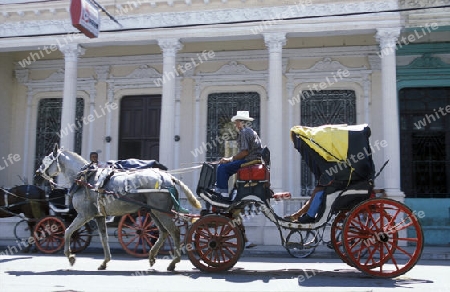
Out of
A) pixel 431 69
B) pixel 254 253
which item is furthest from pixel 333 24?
pixel 254 253

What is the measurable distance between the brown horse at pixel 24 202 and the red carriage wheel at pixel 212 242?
20.2ft

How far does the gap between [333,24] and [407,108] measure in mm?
3812

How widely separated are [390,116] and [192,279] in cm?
773

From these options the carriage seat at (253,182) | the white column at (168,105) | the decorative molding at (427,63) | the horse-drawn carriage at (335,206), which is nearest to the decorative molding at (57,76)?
the white column at (168,105)

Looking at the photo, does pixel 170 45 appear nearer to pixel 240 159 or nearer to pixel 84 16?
pixel 84 16

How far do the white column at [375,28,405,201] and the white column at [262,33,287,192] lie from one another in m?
2.68

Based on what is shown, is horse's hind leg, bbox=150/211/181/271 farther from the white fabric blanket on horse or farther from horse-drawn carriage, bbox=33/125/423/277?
the white fabric blanket on horse

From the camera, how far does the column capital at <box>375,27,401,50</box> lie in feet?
40.7

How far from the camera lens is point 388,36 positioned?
491 inches

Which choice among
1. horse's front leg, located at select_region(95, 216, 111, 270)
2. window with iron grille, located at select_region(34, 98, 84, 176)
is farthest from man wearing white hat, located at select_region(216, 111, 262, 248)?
window with iron grille, located at select_region(34, 98, 84, 176)

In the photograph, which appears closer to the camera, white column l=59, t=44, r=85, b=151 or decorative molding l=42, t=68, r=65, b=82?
white column l=59, t=44, r=85, b=151

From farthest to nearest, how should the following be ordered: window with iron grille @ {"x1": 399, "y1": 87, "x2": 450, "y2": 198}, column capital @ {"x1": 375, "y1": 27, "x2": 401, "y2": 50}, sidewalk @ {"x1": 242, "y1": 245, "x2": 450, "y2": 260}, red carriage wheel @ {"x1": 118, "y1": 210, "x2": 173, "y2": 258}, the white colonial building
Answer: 1. window with iron grille @ {"x1": 399, "y1": 87, "x2": 450, "y2": 198}
2. the white colonial building
3. column capital @ {"x1": 375, "y1": 27, "x2": 401, "y2": 50}
4. sidewalk @ {"x1": 242, "y1": 245, "x2": 450, "y2": 260}
5. red carriage wheel @ {"x1": 118, "y1": 210, "x2": 173, "y2": 258}

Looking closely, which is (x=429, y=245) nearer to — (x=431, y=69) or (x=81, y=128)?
(x=431, y=69)

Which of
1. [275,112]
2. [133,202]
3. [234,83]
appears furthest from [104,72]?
[133,202]
